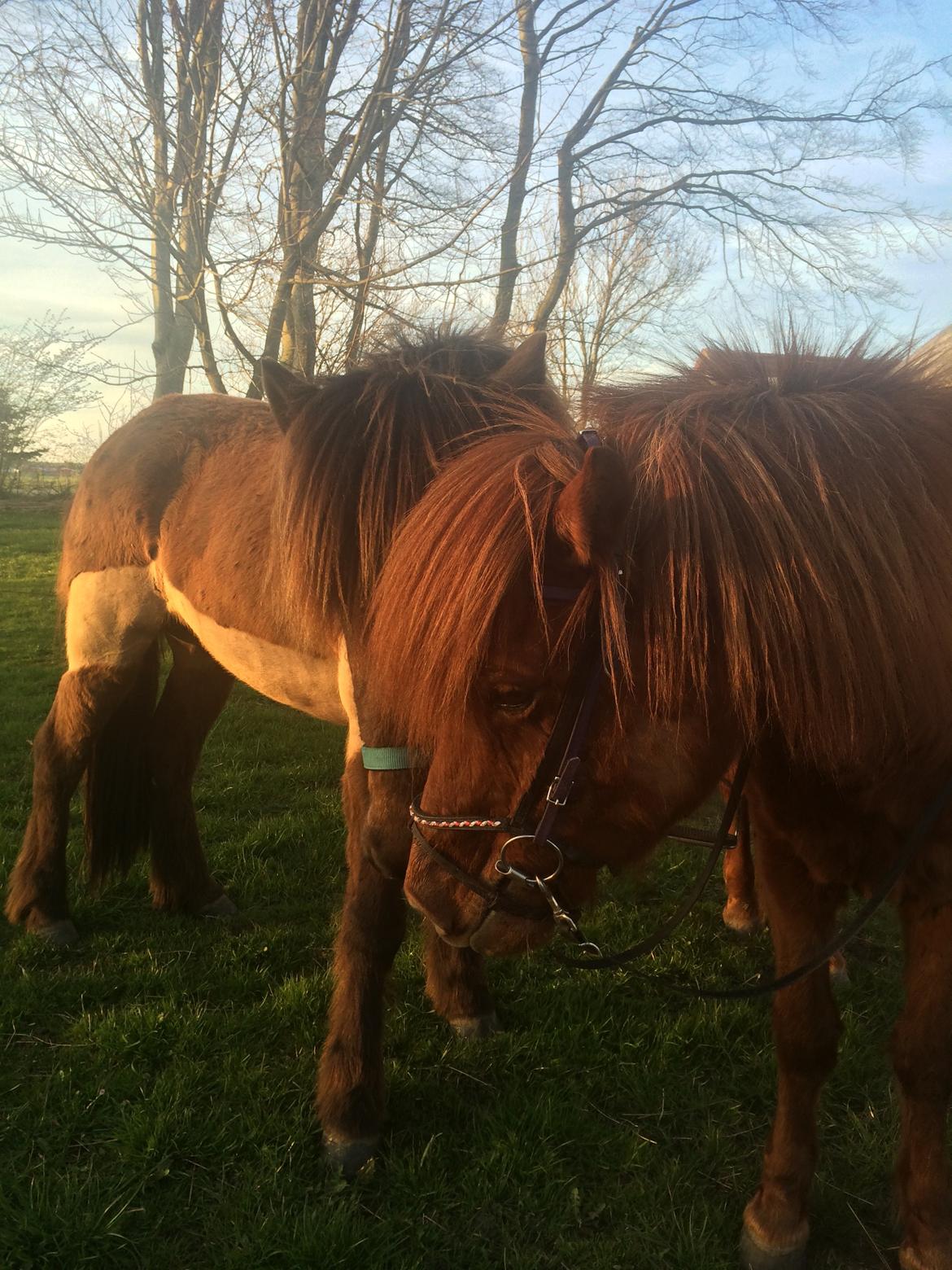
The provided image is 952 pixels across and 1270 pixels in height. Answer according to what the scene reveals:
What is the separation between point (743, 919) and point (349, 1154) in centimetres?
208

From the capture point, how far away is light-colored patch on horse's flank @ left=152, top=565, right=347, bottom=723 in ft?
9.35

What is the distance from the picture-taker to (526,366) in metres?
2.26

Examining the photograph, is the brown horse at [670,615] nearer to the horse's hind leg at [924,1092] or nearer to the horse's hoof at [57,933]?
the horse's hind leg at [924,1092]

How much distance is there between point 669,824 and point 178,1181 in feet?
5.89

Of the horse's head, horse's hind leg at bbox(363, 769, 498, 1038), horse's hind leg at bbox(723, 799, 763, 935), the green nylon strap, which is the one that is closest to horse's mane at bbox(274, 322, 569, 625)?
the green nylon strap

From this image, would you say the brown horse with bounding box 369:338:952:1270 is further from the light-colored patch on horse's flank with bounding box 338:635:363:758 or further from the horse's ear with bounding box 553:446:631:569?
the light-colored patch on horse's flank with bounding box 338:635:363:758

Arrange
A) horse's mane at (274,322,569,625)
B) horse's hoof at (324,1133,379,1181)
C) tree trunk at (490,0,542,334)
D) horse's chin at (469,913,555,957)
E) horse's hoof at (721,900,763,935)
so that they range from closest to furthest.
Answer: horse's chin at (469,913,555,957) < horse's mane at (274,322,569,625) < horse's hoof at (324,1133,379,1181) < horse's hoof at (721,900,763,935) < tree trunk at (490,0,542,334)

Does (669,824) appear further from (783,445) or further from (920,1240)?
(920,1240)

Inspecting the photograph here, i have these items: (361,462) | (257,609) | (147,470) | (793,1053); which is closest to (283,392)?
(361,462)

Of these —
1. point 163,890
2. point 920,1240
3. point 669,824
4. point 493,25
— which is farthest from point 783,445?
point 493,25

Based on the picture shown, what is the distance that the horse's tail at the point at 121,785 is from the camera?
361 cm

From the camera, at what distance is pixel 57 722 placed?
359cm

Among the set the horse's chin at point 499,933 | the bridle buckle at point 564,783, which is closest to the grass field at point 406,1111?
the horse's chin at point 499,933

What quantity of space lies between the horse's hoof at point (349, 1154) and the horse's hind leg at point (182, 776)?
1.56 metres
